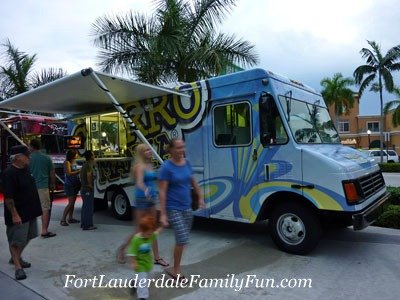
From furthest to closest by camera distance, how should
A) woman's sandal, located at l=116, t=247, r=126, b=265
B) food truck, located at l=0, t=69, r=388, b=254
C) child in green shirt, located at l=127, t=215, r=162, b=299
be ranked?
food truck, located at l=0, t=69, r=388, b=254, woman's sandal, located at l=116, t=247, r=126, b=265, child in green shirt, located at l=127, t=215, r=162, b=299

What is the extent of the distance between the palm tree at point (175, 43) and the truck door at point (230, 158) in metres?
5.88

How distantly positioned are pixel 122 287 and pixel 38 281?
109 centimetres

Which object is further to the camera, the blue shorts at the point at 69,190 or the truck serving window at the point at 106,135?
the truck serving window at the point at 106,135

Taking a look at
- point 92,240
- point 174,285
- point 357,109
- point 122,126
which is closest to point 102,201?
point 122,126

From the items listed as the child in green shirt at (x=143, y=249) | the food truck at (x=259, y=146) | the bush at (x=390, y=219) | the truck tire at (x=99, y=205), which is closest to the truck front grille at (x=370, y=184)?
the food truck at (x=259, y=146)

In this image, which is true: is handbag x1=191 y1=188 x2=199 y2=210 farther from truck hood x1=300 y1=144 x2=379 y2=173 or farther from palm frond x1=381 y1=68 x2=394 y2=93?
palm frond x1=381 y1=68 x2=394 y2=93

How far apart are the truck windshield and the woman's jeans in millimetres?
4066

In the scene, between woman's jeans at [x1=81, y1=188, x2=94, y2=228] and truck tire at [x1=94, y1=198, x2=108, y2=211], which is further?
truck tire at [x1=94, y1=198, x2=108, y2=211]

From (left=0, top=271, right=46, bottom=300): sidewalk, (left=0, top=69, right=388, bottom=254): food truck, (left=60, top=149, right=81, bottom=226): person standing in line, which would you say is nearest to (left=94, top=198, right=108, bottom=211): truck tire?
(left=60, top=149, right=81, bottom=226): person standing in line

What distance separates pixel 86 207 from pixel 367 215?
500cm

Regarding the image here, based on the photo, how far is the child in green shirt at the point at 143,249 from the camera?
4086mm

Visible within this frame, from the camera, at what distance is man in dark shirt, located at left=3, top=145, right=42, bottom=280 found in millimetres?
5055

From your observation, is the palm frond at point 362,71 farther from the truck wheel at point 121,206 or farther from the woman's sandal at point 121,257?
the woman's sandal at point 121,257

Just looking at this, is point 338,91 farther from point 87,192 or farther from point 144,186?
point 144,186
